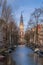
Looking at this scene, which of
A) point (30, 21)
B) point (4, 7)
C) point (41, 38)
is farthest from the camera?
point (41, 38)

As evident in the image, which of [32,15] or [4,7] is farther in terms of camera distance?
[32,15]

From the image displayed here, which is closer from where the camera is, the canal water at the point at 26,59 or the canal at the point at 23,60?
the canal at the point at 23,60

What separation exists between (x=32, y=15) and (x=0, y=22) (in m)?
21.0

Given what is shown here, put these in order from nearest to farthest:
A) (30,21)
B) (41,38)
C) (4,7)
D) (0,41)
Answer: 1. (4,7)
2. (0,41)
3. (30,21)
4. (41,38)

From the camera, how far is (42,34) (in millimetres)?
131250

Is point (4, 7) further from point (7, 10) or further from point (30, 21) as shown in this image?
point (30, 21)

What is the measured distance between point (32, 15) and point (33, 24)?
27.1 ft

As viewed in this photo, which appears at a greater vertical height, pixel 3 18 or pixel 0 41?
pixel 3 18

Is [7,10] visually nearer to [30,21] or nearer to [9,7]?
[9,7]

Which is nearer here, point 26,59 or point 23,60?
point 23,60

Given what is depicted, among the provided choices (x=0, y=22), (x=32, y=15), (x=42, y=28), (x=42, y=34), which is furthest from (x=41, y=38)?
(x=0, y=22)

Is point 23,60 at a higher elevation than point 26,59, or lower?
higher

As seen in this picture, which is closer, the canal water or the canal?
the canal

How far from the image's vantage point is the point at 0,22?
54.5 meters
